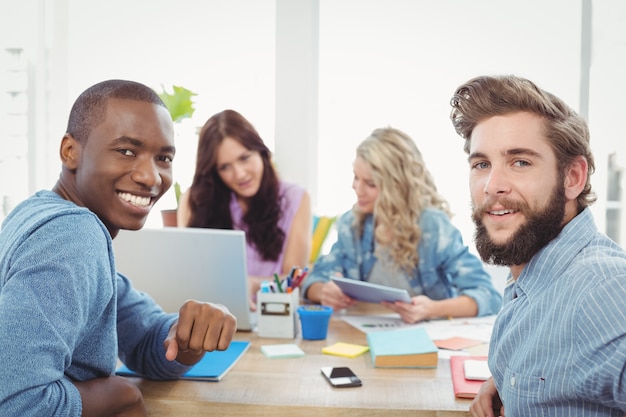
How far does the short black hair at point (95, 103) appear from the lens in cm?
115

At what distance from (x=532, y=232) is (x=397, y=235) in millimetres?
1261

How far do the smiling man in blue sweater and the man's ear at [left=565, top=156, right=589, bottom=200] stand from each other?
0.71 meters

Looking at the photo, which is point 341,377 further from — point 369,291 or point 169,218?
point 169,218

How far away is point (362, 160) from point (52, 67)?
2.35m

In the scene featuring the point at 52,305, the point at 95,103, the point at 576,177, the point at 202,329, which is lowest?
the point at 202,329

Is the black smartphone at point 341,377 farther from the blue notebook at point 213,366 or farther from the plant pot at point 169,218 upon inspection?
the plant pot at point 169,218

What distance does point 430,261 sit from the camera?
2.44m

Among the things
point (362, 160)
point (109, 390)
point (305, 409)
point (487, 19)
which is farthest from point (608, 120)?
point (109, 390)

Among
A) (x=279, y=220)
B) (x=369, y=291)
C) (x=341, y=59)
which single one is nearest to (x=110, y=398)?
(x=369, y=291)

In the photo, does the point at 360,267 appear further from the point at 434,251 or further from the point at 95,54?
the point at 95,54

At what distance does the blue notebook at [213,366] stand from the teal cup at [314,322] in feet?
0.56

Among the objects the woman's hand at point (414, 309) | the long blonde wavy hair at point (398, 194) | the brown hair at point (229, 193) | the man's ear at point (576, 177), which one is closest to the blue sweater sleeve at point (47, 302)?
the man's ear at point (576, 177)

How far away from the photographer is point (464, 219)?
372cm

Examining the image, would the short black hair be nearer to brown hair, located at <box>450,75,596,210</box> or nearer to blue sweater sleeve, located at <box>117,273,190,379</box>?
blue sweater sleeve, located at <box>117,273,190,379</box>
